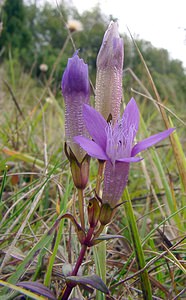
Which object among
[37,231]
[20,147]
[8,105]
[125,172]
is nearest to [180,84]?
[8,105]

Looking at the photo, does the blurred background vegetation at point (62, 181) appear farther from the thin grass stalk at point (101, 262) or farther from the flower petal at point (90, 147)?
the flower petal at point (90, 147)

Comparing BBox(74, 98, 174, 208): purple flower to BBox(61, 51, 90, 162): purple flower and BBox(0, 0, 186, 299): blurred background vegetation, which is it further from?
BBox(0, 0, 186, 299): blurred background vegetation

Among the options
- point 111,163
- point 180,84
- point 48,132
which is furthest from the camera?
point 180,84

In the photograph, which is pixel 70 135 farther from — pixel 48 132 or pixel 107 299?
pixel 48 132

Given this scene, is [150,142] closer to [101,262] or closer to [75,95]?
[75,95]

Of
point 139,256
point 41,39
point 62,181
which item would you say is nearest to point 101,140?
point 139,256

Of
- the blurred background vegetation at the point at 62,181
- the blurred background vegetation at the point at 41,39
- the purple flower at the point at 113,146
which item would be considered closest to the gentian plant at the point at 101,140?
the purple flower at the point at 113,146

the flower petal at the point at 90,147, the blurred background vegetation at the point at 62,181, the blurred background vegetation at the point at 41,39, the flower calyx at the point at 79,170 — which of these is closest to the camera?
the flower petal at the point at 90,147
